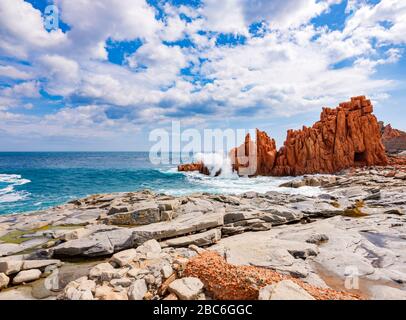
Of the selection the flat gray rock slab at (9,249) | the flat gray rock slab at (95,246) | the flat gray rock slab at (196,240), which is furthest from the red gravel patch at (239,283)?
the flat gray rock slab at (9,249)

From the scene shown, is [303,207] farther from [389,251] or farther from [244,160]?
[244,160]

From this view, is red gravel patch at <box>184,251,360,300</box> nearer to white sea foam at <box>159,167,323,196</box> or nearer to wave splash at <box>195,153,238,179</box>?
white sea foam at <box>159,167,323,196</box>

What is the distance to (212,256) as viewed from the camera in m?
8.62

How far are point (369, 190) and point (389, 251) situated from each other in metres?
19.1

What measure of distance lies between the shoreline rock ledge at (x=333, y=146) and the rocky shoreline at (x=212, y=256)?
3514cm

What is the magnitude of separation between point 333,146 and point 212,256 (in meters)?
52.4

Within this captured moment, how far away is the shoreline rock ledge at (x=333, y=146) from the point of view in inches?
2003

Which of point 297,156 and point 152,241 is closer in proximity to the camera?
point 152,241

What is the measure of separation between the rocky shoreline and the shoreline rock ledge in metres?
35.1

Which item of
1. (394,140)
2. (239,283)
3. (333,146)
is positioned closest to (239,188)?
(333,146)

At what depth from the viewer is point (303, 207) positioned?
58.7 ft

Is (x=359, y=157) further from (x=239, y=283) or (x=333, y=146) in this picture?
(x=239, y=283)

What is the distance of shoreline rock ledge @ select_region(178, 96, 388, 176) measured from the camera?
167 ft
